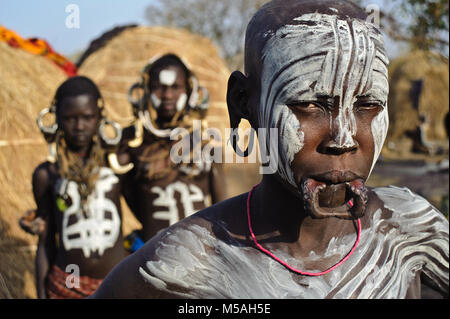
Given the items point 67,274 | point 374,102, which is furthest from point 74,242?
point 374,102

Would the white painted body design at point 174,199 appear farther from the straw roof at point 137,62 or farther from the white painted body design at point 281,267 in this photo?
the straw roof at point 137,62

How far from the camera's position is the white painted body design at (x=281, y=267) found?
5.16 ft

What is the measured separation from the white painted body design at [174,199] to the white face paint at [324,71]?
9.16 ft

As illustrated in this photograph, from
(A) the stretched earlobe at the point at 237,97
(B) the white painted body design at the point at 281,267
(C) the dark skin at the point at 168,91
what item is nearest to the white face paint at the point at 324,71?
(A) the stretched earlobe at the point at 237,97

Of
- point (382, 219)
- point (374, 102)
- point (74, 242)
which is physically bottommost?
point (74, 242)

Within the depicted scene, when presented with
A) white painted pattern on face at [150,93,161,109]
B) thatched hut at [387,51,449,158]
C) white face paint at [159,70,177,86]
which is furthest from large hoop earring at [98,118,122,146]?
thatched hut at [387,51,449,158]

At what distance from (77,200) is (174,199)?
71 cm

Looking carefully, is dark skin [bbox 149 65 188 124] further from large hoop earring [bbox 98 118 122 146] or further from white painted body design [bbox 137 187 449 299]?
white painted body design [bbox 137 187 449 299]

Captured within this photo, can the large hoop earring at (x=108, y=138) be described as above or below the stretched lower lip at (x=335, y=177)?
below

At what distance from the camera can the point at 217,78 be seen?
11.6 metres

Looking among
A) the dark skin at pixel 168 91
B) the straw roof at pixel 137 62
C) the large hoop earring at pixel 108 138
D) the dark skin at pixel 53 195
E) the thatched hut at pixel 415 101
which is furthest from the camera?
the thatched hut at pixel 415 101

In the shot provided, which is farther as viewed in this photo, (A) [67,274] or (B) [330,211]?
(A) [67,274]

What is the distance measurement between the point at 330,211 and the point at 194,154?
299 centimetres

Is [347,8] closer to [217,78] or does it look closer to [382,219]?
[382,219]
